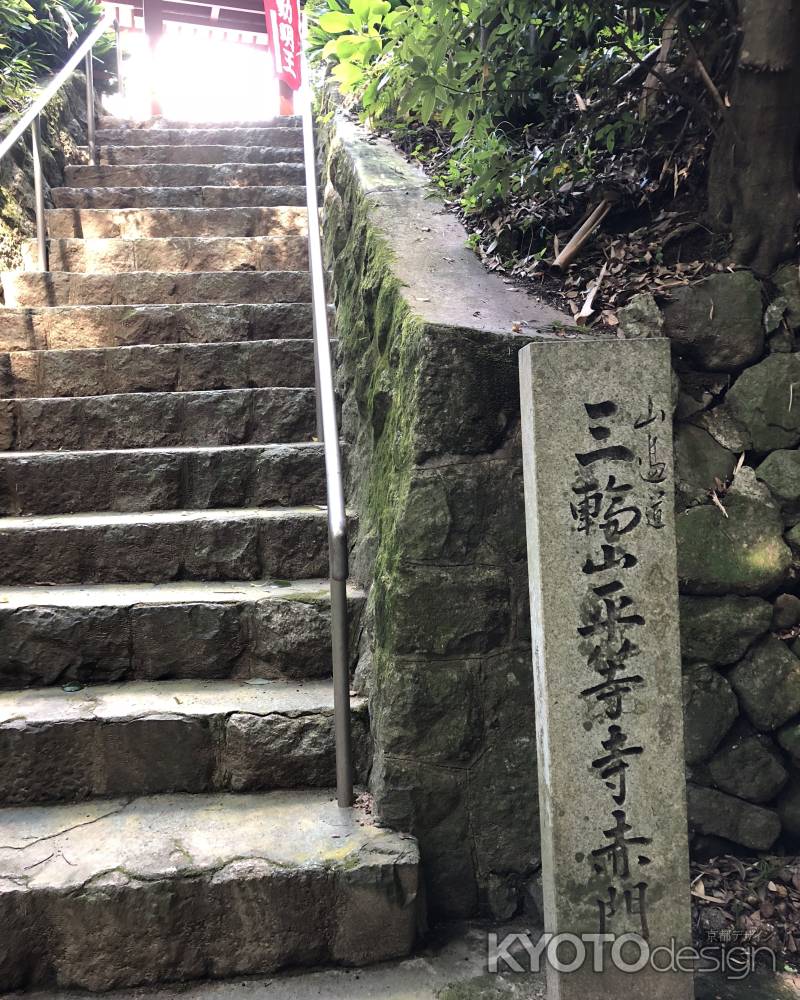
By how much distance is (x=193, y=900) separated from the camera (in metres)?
1.85

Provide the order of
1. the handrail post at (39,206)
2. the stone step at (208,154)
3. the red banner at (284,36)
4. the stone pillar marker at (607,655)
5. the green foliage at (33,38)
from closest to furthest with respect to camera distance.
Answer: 1. the stone pillar marker at (607,655)
2. the handrail post at (39,206)
3. the green foliage at (33,38)
4. the stone step at (208,154)
5. the red banner at (284,36)

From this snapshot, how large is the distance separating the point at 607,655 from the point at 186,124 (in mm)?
6046

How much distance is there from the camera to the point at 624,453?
5.64 feet

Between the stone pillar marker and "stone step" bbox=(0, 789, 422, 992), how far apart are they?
0.48 meters

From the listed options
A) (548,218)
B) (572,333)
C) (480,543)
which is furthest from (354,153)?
(480,543)

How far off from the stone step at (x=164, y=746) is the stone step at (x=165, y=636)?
0.15 metres

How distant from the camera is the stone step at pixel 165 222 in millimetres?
4430

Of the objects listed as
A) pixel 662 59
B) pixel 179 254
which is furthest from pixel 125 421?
pixel 662 59

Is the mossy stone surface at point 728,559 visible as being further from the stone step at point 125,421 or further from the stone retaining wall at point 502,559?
the stone step at point 125,421

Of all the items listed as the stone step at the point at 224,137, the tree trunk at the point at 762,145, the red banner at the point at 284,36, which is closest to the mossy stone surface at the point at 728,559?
the tree trunk at the point at 762,145

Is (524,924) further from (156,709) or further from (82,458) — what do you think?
(82,458)

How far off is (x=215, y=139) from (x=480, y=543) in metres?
4.93

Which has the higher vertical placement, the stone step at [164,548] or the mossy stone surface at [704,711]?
the stone step at [164,548]

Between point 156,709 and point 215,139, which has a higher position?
point 215,139
